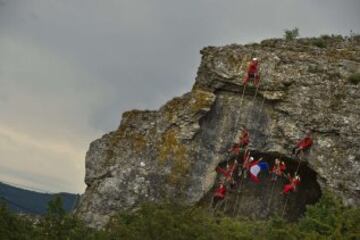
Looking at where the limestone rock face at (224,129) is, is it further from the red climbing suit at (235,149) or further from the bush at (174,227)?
the bush at (174,227)

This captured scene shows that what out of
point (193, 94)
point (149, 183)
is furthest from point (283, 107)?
point (149, 183)

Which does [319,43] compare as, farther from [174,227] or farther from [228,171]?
[174,227]

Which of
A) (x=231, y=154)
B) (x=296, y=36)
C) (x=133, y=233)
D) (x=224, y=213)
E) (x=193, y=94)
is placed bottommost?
(x=133, y=233)

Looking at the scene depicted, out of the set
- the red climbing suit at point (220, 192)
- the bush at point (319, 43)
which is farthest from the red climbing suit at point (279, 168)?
the bush at point (319, 43)

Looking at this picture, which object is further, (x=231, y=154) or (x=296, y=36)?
(x=296, y=36)

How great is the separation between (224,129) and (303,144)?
4.44m

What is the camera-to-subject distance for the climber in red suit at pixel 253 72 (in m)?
36.1

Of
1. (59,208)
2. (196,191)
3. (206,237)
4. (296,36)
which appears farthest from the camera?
(296,36)

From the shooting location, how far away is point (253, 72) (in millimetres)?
36281

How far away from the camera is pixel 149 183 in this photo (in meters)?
35.9

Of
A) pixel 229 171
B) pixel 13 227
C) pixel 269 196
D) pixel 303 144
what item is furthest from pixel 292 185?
pixel 13 227

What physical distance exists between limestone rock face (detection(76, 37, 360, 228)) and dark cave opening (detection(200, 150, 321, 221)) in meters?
1.49

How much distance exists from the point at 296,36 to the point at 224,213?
604 inches

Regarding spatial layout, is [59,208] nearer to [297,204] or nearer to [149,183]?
[149,183]
